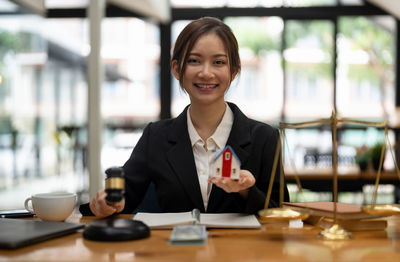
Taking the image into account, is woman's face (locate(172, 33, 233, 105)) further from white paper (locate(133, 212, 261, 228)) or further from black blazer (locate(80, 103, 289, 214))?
white paper (locate(133, 212, 261, 228))

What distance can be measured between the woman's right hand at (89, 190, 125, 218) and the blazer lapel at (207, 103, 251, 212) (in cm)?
32

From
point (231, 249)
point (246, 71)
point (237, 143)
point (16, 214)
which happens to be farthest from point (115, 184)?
point (246, 71)

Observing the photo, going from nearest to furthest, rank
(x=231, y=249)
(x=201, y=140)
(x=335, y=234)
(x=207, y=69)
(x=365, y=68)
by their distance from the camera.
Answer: (x=231, y=249) → (x=335, y=234) → (x=207, y=69) → (x=201, y=140) → (x=365, y=68)

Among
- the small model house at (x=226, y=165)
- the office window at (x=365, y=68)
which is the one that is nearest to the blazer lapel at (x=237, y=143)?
the small model house at (x=226, y=165)

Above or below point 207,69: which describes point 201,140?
below

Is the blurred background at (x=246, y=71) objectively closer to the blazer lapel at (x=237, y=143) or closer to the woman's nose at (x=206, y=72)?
the blazer lapel at (x=237, y=143)

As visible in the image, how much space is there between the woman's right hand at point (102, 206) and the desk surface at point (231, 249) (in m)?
0.17

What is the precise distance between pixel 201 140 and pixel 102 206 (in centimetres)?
44

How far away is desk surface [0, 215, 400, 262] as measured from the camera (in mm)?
897

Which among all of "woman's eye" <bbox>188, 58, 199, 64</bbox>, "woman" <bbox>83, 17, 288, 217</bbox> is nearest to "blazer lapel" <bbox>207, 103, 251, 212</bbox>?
"woman" <bbox>83, 17, 288, 217</bbox>

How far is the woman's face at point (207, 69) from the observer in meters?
1.46

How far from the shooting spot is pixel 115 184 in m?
1.10

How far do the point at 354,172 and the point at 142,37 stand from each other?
3.83 metres

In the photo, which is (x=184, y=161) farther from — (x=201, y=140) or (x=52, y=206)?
(x=52, y=206)
